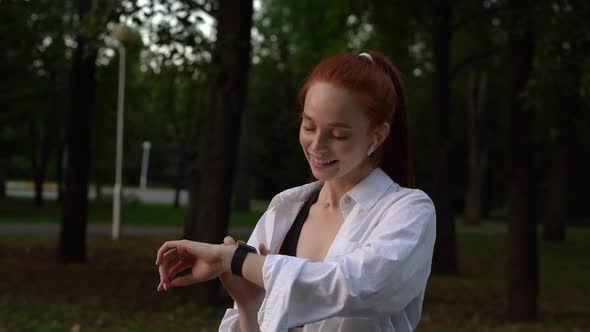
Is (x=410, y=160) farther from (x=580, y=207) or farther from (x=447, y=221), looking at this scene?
(x=580, y=207)

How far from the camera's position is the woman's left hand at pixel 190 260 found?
1.99 metres

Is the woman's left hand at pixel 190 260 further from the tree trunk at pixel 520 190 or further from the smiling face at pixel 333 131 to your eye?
the tree trunk at pixel 520 190

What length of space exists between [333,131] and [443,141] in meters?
15.0

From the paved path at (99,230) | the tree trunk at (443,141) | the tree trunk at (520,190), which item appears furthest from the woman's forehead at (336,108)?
the paved path at (99,230)

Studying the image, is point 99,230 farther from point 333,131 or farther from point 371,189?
point 333,131

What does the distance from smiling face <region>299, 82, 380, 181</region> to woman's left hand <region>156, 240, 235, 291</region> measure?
0.32 m

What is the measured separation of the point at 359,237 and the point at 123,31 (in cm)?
1612

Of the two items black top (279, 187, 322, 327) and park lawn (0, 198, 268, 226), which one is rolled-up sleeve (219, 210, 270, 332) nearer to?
black top (279, 187, 322, 327)

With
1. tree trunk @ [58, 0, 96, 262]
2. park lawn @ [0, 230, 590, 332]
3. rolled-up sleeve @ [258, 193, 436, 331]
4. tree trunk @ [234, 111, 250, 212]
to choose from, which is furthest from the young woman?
tree trunk @ [234, 111, 250, 212]

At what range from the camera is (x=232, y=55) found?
9.98 metres

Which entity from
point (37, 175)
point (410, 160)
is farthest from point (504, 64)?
point (37, 175)

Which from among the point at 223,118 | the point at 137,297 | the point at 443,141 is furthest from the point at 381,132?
the point at 443,141

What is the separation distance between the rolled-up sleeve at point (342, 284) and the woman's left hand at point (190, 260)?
146 mm

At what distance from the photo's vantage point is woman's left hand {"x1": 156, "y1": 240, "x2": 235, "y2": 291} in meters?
1.99
